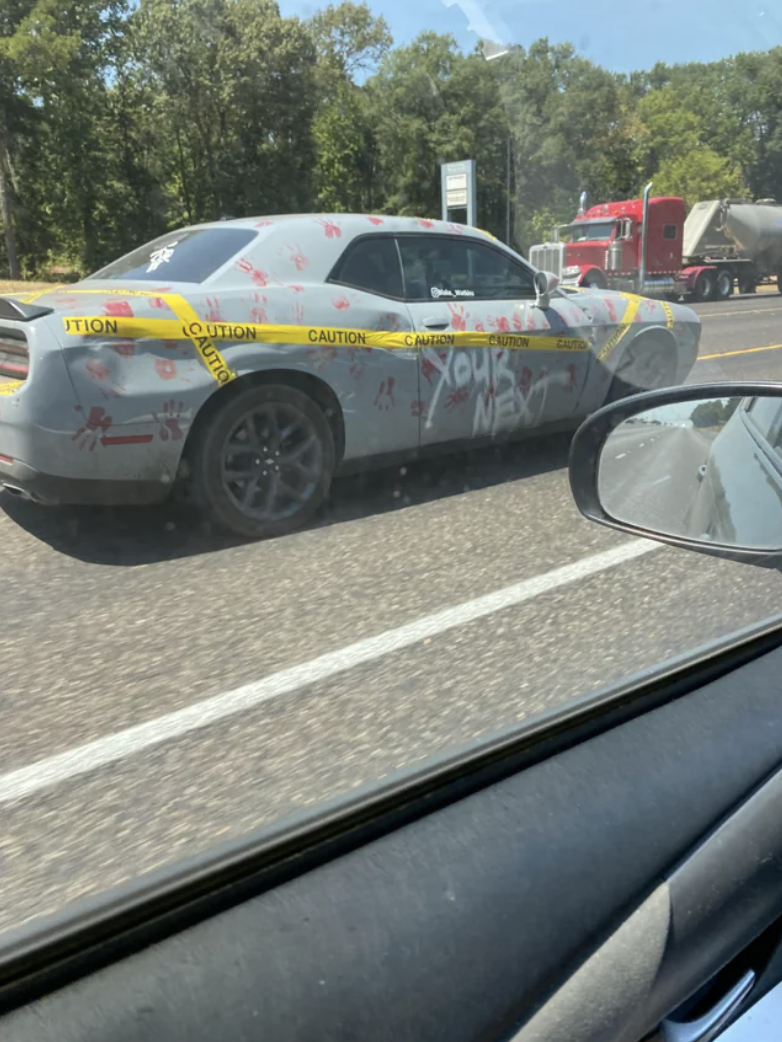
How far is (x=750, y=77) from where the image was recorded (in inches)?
170

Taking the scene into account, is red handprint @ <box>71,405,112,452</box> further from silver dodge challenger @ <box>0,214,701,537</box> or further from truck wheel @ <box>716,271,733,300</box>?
truck wheel @ <box>716,271,733,300</box>

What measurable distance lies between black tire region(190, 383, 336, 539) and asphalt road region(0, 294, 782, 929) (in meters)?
0.17

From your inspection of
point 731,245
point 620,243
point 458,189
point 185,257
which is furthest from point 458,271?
point 731,245

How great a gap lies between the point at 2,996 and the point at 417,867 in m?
0.50

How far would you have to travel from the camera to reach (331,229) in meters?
5.00

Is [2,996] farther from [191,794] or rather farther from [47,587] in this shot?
[47,587]

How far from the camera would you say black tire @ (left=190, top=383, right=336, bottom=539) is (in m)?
4.41

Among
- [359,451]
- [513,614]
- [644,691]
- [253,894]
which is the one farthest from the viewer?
[359,451]

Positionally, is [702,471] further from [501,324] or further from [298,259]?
[501,324]

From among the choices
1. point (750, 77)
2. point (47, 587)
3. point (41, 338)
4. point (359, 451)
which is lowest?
point (47, 587)

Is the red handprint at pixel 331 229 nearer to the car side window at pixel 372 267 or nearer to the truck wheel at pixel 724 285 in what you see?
the car side window at pixel 372 267

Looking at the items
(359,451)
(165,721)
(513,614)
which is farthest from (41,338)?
(513,614)

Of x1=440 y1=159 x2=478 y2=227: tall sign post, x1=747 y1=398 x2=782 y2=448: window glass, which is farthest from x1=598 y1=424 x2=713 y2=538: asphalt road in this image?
x1=440 y1=159 x2=478 y2=227: tall sign post

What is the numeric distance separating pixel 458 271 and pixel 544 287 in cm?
61
